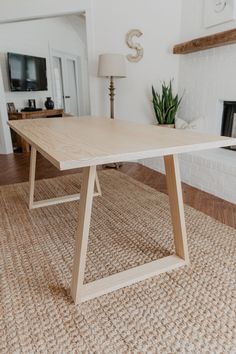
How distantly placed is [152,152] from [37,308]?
792 mm

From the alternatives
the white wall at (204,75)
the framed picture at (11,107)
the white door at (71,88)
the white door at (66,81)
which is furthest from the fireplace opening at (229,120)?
the white door at (71,88)

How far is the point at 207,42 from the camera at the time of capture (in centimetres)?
255

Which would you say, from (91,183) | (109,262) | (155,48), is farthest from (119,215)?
(155,48)

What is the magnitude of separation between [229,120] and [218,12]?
1.02 meters

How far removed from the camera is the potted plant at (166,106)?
3.07 meters

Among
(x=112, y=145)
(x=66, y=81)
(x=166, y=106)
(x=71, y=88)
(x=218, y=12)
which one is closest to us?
(x=112, y=145)

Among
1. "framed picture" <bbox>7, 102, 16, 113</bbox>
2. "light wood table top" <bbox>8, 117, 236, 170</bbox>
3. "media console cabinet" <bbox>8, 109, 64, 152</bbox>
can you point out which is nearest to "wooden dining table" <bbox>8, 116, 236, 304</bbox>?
"light wood table top" <bbox>8, 117, 236, 170</bbox>

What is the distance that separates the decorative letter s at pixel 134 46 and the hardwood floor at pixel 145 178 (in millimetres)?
1287

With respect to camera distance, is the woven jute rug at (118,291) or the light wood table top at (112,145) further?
the woven jute rug at (118,291)

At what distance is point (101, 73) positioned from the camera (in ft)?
9.54

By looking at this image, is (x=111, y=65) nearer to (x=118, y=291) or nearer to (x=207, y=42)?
(x=207, y=42)

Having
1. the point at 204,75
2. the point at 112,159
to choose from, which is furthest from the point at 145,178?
the point at 112,159

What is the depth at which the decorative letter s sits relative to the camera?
3.10 meters

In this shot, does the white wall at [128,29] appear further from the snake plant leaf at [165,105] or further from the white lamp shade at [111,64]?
the white lamp shade at [111,64]
